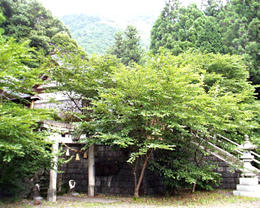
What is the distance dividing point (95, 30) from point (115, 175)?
168 feet

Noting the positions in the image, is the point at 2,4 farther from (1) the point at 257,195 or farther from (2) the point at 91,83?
(1) the point at 257,195

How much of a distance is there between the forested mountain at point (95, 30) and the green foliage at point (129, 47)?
22.8ft

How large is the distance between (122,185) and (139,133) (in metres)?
3.06

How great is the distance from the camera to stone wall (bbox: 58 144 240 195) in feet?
28.8

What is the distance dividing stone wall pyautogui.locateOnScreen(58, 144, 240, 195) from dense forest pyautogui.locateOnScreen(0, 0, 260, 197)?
0.52 meters

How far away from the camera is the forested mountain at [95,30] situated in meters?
42.9

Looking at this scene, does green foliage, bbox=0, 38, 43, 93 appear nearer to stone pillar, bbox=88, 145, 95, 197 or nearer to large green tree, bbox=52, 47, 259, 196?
large green tree, bbox=52, 47, 259, 196

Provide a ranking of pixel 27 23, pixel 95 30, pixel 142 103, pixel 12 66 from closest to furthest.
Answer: pixel 12 66
pixel 142 103
pixel 27 23
pixel 95 30

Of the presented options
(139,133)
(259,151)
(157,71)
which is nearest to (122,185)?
(139,133)

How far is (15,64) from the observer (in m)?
A: 4.74

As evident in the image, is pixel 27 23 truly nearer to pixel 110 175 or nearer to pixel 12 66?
pixel 110 175

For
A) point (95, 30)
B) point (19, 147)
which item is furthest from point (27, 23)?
point (95, 30)

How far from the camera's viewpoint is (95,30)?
55062 millimetres

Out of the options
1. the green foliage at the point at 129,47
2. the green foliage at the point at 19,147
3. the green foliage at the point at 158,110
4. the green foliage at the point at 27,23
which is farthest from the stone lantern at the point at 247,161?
the green foliage at the point at 129,47
